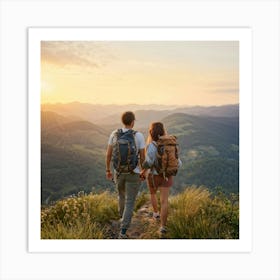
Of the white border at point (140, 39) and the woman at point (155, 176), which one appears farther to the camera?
the white border at point (140, 39)

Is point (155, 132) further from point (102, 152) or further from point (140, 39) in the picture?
point (140, 39)

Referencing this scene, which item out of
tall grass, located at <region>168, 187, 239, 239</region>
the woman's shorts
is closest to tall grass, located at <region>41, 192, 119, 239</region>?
the woman's shorts

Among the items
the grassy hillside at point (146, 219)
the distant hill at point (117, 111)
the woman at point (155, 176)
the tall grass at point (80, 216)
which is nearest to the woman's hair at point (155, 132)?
the woman at point (155, 176)

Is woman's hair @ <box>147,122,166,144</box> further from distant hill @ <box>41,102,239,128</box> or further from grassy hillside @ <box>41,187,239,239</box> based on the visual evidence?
grassy hillside @ <box>41,187,239,239</box>

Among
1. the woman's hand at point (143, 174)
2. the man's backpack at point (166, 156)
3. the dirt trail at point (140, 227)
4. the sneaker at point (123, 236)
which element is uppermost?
the man's backpack at point (166, 156)

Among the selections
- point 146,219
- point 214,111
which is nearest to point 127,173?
point 146,219

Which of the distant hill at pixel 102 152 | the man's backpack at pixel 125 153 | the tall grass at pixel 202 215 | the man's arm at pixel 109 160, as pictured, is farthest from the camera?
the distant hill at pixel 102 152

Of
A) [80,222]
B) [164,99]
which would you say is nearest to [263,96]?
[164,99]

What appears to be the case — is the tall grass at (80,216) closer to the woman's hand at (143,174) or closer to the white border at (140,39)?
the white border at (140,39)

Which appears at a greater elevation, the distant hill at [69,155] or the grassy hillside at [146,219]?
the distant hill at [69,155]

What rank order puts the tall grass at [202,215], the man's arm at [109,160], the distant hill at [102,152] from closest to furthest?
1. the man's arm at [109,160]
2. the tall grass at [202,215]
3. the distant hill at [102,152]
